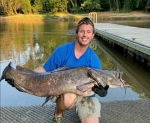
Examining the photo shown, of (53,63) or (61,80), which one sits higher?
(53,63)

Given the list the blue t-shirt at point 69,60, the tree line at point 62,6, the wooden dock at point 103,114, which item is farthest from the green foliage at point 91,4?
the blue t-shirt at point 69,60

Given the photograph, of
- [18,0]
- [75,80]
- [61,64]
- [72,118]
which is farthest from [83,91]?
[18,0]

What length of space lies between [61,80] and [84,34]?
87cm

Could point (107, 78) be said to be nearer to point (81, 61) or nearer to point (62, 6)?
point (81, 61)

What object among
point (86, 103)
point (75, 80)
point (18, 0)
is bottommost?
point (86, 103)

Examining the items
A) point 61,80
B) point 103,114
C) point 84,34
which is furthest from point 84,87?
point 103,114

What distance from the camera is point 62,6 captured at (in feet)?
184

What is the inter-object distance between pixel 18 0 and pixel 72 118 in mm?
57115

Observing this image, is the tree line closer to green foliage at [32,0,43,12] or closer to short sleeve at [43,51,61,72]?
green foliage at [32,0,43,12]

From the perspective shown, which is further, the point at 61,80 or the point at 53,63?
the point at 53,63

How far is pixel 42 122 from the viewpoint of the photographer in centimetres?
311

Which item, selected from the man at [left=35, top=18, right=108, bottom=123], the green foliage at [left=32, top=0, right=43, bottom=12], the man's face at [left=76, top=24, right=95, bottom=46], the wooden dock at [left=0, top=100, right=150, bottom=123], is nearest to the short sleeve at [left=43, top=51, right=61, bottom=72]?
the man at [left=35, top=18, right=108, bottom=123]

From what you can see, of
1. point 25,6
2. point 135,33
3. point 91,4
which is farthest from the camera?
point 25,6

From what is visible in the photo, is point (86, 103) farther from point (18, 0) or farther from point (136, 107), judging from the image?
point (18, 0)
